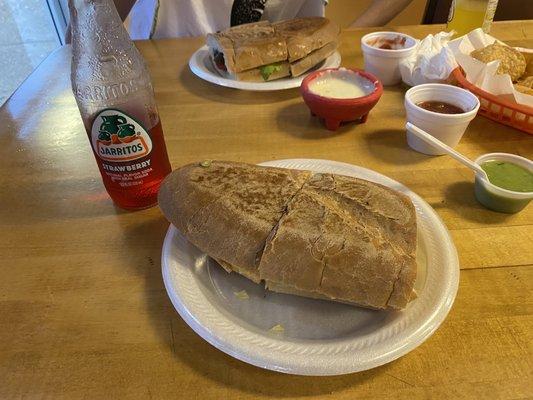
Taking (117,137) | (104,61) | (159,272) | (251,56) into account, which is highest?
(104,61)

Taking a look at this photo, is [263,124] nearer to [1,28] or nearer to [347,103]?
[347,103]

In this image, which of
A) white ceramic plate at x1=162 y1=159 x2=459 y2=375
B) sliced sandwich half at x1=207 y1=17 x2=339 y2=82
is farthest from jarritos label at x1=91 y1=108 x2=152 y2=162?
sliced sandwich half at x1=207 y1=17 x2=339 y2=82

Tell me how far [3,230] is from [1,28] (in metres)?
3.65

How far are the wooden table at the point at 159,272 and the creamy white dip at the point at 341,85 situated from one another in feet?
0.37

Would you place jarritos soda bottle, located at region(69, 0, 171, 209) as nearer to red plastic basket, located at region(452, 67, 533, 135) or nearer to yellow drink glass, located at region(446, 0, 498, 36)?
red plastic basket, located at region(452, 67, 533, 135)

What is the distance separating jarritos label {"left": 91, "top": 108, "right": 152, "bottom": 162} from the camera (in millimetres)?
918

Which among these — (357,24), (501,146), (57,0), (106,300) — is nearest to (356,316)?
(106,300)

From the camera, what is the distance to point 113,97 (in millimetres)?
970

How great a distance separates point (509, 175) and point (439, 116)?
0.26m

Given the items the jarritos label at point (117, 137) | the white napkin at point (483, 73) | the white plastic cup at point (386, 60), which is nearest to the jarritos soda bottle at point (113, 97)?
the jarritos label at point (117, 137)

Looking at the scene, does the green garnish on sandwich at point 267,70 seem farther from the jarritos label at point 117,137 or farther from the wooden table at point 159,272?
the jarritos label at point 117,137

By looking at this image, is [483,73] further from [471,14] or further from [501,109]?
[471,14]

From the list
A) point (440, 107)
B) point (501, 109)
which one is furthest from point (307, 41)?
point (501, 109)

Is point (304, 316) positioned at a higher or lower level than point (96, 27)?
lower
